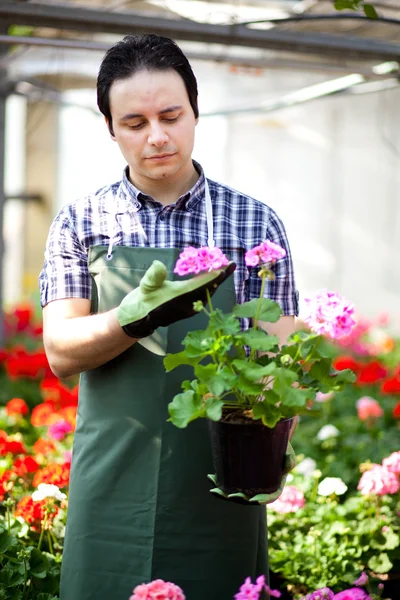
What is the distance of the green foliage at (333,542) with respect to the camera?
258cm

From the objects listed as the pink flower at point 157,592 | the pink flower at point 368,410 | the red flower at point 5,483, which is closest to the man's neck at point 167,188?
the pink flower at point 157,592

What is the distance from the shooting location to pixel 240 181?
915cm

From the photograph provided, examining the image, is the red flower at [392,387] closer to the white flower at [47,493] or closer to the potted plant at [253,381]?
the white flower at [47,493]

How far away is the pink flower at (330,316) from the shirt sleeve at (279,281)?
31cm

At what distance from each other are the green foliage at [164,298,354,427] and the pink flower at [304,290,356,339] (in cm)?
3

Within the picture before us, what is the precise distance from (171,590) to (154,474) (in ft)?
0.89

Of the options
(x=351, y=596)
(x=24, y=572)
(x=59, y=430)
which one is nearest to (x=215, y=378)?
(x=351, y=596)

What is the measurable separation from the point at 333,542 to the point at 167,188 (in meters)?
1.46

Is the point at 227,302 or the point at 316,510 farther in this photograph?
the point at 316,510

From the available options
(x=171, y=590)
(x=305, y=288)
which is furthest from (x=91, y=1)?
(x=171, y=590)

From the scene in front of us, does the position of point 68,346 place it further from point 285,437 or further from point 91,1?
point 91,1

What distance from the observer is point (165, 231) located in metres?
1.73

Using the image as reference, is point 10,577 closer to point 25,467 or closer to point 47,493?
point 47,493

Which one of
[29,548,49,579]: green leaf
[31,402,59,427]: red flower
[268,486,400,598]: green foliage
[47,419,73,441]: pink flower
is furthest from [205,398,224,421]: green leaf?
[31,402,59,427]: red flower
